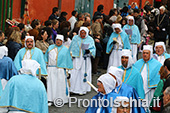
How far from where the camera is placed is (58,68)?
491 inches

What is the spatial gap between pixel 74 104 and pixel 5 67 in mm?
3308

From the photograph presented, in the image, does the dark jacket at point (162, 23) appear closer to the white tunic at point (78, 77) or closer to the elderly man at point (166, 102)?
the white tunic at point (78, 77)

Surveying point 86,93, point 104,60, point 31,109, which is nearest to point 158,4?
point 104,60

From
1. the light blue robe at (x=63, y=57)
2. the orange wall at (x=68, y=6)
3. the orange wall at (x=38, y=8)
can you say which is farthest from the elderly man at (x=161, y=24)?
the light blue robe at (x=63, y=57)

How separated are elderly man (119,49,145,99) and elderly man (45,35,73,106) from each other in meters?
2.62

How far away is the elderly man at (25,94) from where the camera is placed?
25.2 ft

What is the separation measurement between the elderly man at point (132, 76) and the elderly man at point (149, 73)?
73 cm

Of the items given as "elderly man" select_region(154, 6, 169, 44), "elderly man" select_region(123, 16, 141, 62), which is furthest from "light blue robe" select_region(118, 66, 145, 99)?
"elderly man" select_region(154, 6, 169, 44)

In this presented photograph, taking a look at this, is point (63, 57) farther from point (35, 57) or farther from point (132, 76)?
point (132, 76)

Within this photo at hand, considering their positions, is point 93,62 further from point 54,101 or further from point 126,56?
point 126,56

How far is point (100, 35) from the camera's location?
54.0ft

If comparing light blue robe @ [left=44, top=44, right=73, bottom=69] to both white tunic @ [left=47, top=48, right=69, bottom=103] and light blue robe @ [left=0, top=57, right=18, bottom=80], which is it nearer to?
white tunic @ [left=47, top=48, right=69, bottom=103]

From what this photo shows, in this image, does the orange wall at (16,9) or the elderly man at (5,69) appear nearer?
the elderly man at (5,69)

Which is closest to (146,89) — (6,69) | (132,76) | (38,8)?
(132,76)
